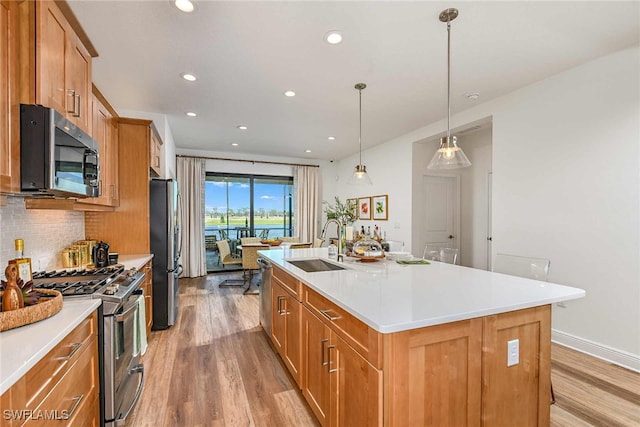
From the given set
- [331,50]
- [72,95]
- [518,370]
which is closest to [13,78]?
[72,95]

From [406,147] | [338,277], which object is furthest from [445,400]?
[406,147]

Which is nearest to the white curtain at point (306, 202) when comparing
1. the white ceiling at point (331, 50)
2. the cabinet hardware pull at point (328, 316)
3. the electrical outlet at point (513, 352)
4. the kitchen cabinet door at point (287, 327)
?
the white ceiling at point (331, 50)

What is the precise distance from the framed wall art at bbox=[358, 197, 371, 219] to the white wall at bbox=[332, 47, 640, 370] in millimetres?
2912

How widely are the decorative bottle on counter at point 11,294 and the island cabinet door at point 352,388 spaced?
1.43m

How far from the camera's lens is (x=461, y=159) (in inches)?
91.5

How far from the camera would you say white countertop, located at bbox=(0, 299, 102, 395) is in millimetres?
899

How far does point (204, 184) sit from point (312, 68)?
4.47 m

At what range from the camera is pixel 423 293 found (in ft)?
5.20

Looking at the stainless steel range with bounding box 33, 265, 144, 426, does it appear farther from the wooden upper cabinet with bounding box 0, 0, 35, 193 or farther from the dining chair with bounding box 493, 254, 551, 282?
the dining chair with bounding box 493, 254, 551, 282

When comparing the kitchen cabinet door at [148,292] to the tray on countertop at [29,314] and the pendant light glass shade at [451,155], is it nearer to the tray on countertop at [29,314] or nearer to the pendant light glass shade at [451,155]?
the tray on countertop at [29,314]

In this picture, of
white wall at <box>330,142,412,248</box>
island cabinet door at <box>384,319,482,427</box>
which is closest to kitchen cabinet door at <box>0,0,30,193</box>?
island cabinet door at <box>384,319,482,427</box>

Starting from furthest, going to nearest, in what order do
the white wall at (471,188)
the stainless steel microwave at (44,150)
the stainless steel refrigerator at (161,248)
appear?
1. the white wall at (471,188)
2. the stainless steel refrigerator at (161,248)
3. the stainless steel microwave at (44,150)

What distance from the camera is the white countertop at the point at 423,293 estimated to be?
4.07 feet

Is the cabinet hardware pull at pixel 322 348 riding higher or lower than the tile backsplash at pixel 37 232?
lower
